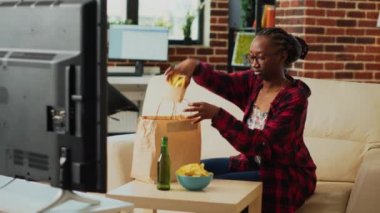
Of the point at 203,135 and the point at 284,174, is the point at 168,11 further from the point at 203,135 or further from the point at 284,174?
the point at 284,174

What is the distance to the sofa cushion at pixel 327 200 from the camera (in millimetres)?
2977

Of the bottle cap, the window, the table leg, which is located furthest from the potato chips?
the window

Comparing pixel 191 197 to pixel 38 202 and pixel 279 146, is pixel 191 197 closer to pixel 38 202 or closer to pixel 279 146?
pixel 279 146

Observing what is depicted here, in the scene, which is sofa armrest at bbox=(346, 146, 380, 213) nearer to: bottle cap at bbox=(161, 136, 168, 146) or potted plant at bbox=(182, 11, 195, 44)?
bottle cap at bbox=(161, 136, 168, 146)

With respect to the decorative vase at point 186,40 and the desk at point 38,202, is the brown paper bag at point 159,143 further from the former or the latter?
the decorative vase at point 186,40

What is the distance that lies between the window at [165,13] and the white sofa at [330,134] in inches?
121

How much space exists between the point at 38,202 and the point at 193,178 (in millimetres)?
817

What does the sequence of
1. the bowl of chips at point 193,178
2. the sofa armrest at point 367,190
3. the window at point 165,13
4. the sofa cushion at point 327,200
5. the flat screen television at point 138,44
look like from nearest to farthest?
1. the bowl of chips at point 193,178
2. the sofa armrest at point 367,190
3. the sofa cushion at point 327,200
4. the flat screen television at point 138,44
5. the window at point 165,13

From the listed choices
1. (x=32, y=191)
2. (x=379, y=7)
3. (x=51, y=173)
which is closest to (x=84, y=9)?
(x=51, y=173)

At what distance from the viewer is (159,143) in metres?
2.56

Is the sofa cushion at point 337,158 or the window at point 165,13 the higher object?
the window at point 165,13

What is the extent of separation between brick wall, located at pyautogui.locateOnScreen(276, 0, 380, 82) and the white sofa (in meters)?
1.72

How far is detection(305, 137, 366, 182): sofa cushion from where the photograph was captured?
3402 mm

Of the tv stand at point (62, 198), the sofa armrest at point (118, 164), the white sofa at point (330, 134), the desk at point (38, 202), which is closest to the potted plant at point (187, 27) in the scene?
the white sofa at point (330, 134)
